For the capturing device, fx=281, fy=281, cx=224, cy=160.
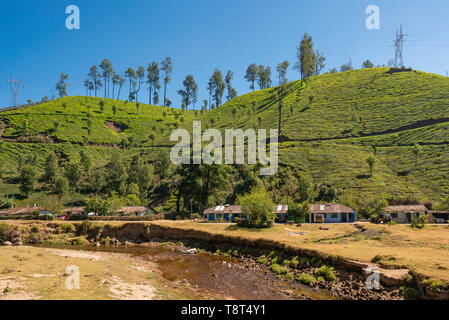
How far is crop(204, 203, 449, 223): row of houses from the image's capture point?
171ft

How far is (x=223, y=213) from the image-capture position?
60594 mm

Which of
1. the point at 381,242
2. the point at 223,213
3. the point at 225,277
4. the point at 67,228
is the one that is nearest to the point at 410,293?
the point at 381,242

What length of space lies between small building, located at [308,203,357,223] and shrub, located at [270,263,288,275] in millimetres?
28430

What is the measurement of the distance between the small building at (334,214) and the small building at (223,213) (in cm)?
1492

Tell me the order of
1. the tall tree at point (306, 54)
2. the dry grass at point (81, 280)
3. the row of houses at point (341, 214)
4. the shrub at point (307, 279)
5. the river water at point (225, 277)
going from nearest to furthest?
the dry grass at point (81, 280) < the river water at point (225, 277) < the shrub at point (307, 279) < the row of houses at point (341, 214) < the tall tree at point (306, 54)

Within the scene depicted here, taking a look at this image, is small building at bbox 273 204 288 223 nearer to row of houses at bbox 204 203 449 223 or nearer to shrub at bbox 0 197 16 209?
row of houses at bbox 204 203 449 223

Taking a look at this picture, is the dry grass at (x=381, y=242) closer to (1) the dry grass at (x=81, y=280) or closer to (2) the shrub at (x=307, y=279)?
(2) the shrub at (x=307, y=279)

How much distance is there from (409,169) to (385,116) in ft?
140

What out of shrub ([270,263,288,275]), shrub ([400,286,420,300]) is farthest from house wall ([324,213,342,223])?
shrub ([400,286,420,300])

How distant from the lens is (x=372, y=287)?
2150cm

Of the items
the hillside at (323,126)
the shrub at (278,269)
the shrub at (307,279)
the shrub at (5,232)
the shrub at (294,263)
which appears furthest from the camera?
the hillside at (323,126)

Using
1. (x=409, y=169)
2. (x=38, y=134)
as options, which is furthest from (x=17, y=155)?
(x=409, y=169)

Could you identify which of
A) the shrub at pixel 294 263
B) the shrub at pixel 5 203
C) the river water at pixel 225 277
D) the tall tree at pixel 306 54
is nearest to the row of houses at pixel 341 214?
the river water at pixel 225 277

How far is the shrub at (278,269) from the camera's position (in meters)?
27.8
